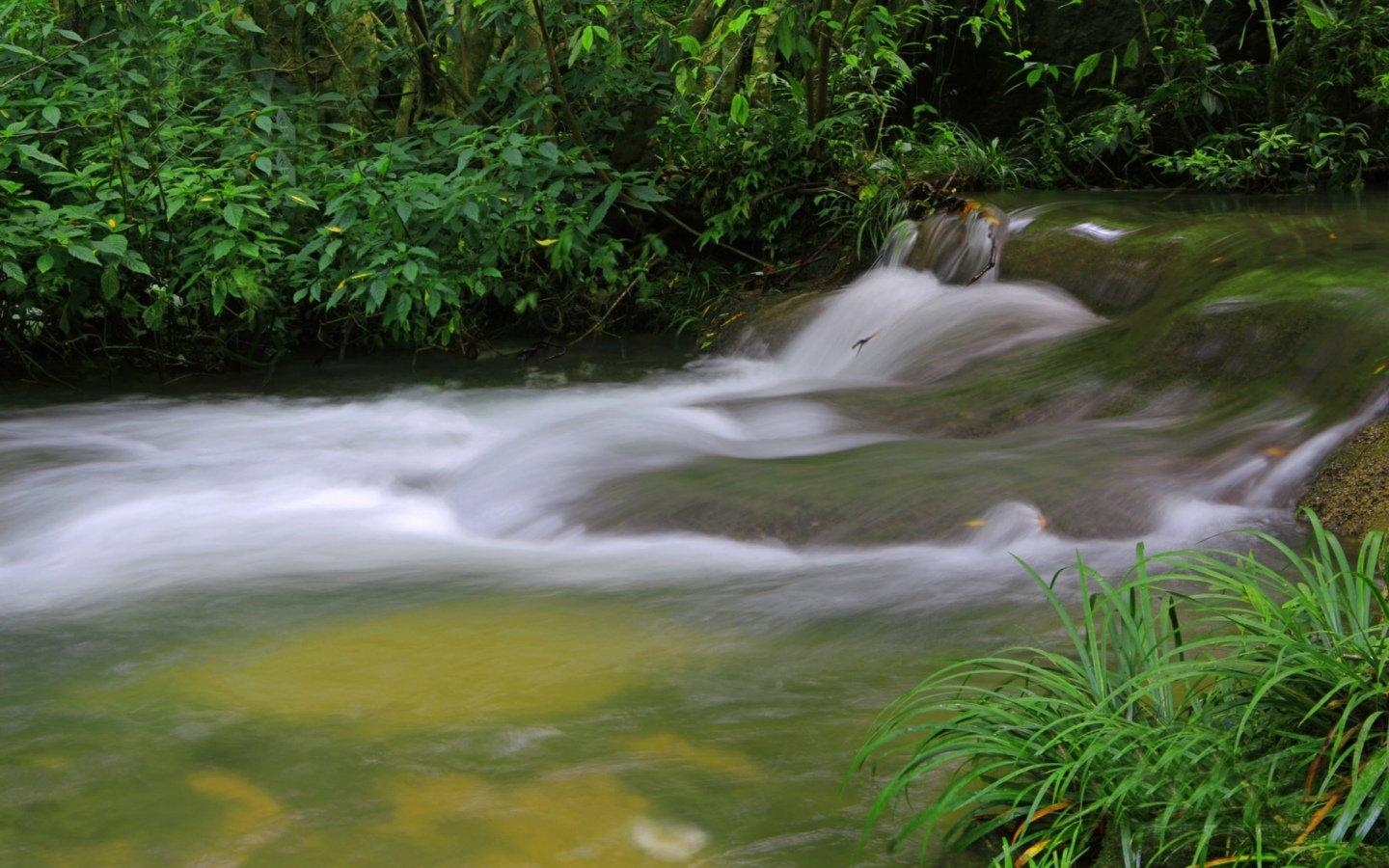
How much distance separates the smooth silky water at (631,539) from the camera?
7.87 ft

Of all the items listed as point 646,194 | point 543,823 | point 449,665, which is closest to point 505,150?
point 646,194

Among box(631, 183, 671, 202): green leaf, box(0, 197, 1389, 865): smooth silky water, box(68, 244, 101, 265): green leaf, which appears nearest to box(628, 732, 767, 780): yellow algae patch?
box(0, 197, 1389, 865): smooth silky water

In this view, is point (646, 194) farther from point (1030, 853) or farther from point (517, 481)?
point (1030, 853)

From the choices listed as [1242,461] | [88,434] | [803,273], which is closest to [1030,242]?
[803,273]

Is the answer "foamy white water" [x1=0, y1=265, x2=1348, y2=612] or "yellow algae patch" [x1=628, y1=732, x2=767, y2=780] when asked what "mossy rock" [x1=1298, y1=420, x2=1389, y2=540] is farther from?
"yellow algae patch" [x1=628, y1=732, x2=767, y2=780]

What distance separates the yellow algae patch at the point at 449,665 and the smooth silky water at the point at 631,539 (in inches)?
0.5

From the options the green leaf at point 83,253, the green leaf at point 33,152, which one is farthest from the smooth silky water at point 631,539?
the green leaf at point 33,152

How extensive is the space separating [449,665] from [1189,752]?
1.68 metres

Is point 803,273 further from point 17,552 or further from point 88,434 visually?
point 17,552

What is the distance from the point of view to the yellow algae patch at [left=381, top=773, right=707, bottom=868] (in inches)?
85.8

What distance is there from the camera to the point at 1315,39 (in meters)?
7.77

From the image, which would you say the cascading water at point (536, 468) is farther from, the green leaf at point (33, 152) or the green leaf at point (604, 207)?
the green leaf at point (33, 152)

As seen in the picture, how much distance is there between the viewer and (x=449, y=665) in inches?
120

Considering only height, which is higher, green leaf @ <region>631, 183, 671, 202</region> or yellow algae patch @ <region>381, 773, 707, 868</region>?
green leaf @ <region>631, 183, 671, 202</region>
